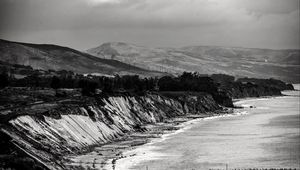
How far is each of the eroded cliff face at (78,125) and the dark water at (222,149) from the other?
907 cm

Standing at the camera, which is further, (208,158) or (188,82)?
(188,82)

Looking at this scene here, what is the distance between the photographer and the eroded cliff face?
5216 cm

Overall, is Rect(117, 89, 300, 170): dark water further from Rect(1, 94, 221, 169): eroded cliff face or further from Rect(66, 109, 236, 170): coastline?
Rect(1, 94, 221, 169): eroded cliff face

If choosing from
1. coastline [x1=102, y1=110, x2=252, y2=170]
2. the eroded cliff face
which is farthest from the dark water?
the eroded cliff face

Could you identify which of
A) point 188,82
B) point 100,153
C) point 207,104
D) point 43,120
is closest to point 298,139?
point 100,153

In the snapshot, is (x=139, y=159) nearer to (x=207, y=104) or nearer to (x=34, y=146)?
(x=34, y=146)

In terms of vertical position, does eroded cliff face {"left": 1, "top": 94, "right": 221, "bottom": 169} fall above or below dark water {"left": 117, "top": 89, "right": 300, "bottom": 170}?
above

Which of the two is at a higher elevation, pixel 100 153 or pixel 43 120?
pixel 43 120

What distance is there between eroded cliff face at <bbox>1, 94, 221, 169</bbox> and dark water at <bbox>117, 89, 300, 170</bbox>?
29.7 ft

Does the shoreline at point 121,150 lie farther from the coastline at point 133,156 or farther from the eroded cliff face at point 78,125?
the eroded cliff face at point 78,125

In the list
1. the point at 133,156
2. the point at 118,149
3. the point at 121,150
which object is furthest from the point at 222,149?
the point at 133,156

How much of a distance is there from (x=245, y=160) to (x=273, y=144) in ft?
64.1

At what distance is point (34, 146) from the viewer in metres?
51.8

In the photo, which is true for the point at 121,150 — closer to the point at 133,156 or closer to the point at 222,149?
the point at 133,156
